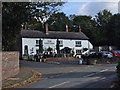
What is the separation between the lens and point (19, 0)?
19016 millimetres

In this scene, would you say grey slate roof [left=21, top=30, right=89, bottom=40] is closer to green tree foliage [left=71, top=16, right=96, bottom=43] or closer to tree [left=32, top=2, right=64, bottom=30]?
green tree foliage [left=71, top=16, right=96, bottom=43]

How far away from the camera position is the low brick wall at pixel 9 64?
726 inches

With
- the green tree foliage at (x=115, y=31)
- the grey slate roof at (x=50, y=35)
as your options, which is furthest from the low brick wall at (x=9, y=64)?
the green tree foliage at (x=115, y=31)

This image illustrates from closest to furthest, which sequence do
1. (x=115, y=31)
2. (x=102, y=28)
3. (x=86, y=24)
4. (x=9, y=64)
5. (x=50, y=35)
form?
(x=9, y=64) → (x=50, y=35) → (x=115, y=31) → (x=102, y=28) → (x=86, y=24)

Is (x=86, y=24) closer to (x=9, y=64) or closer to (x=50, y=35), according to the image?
(x=50, y=35)

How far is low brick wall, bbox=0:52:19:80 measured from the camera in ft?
60.5

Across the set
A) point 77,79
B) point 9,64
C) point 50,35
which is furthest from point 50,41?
point 77,79

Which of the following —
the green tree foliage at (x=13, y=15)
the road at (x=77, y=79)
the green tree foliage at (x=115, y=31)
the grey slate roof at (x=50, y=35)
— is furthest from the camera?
the green tree foliage at (x=115, y=31)

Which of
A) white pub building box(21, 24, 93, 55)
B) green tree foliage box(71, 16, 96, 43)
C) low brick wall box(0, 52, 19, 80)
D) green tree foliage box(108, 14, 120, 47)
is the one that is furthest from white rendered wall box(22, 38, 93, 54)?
low brick wall box(0, 52, 19, 80)

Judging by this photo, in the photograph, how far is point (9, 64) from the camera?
19859 millimetres

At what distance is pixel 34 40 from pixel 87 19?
142 feet

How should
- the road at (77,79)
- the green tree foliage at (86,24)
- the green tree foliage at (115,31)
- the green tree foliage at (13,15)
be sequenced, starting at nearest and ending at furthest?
the road at (77,79)
the green tree foliage at (13,15)
the green tree foliage at (115,31)
the green tree foliage at (86,24)

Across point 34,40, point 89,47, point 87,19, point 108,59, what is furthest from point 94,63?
point 87,19

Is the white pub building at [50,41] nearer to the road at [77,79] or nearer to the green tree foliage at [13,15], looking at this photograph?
the road at [77,79]
